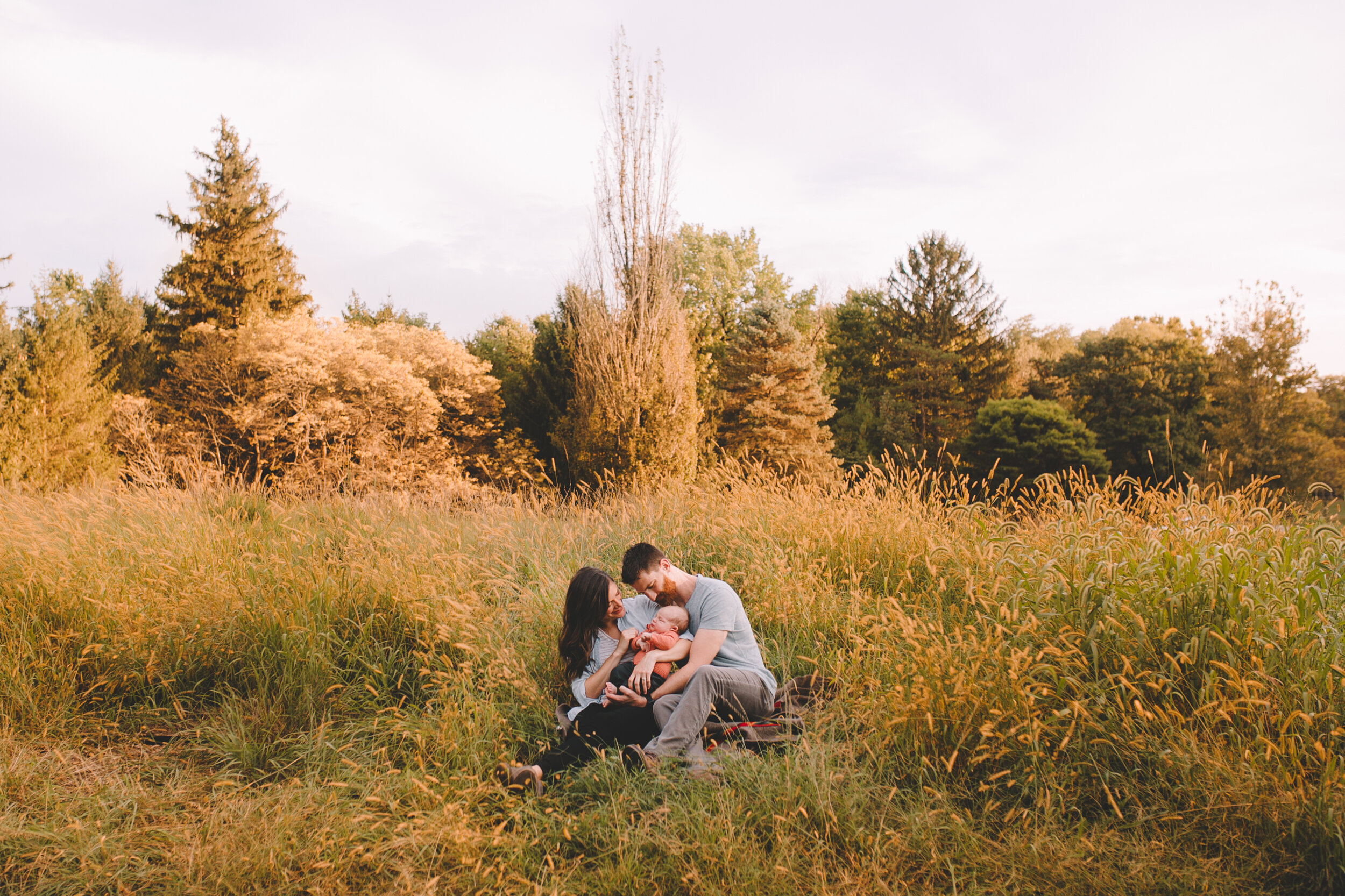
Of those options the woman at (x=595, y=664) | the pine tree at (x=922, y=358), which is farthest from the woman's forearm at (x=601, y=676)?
the pine tree at (x=922, y=358)

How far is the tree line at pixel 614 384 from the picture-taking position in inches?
484

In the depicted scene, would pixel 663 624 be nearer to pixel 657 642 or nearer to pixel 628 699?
pixel 657 642

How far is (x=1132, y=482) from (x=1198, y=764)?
9.49 feet

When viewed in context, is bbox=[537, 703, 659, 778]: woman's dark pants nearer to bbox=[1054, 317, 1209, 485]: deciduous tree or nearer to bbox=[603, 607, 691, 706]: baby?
bbox=[603, 607, 691, 706]: baby

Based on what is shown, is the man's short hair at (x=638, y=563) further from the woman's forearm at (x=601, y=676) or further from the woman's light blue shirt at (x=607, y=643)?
the woman's forearm at (x=601, y=676)

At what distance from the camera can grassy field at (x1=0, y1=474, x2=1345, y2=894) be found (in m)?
2.34

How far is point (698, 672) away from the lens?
10.5 feet

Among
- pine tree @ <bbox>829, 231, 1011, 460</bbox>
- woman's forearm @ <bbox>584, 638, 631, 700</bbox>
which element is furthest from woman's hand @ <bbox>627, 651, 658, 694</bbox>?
pine tree @ <bbox>829, 231, 1011, 460</bbox>

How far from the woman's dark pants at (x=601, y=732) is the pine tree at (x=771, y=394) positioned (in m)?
16.6

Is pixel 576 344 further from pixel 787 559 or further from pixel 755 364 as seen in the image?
pixel 787 559

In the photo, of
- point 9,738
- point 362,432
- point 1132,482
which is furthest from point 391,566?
point 362,432

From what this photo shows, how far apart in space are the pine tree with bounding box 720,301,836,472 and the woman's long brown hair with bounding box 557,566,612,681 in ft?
53.5

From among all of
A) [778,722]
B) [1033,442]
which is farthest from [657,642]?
[1033,442]

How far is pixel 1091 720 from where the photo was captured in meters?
2.58
